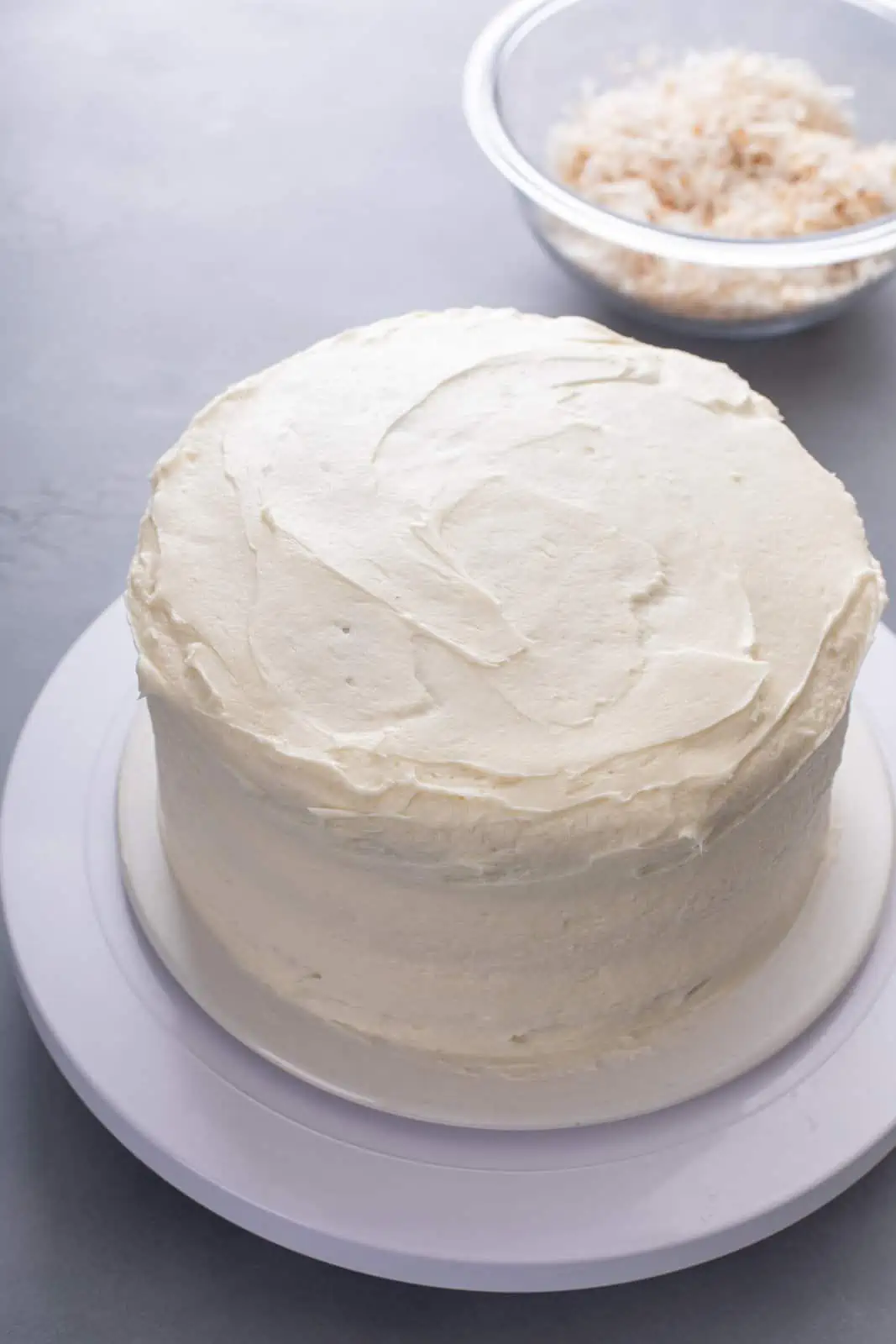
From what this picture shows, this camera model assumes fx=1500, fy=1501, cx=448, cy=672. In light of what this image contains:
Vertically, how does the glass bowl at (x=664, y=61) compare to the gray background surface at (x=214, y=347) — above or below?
above

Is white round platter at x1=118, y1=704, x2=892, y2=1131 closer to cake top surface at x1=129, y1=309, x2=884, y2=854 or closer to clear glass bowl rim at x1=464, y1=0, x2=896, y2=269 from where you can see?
cake top surface at x1=129, y1=309, x2=884, y2=854

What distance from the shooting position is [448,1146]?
3.22ft

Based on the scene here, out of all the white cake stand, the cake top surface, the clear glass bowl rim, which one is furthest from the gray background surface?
the cake top surface

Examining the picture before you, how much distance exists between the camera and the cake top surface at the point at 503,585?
3.00 feet

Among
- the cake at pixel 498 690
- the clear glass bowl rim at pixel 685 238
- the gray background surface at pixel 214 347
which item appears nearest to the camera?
the cake at pixel 498 690

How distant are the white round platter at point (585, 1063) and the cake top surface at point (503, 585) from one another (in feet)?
0.64

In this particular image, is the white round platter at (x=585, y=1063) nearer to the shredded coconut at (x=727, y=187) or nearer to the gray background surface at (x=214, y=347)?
the gray background surface at (x=214, y=347)

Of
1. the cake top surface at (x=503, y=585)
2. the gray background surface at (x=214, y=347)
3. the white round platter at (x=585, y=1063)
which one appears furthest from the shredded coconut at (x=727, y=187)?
the white round platter at (x=585, y=1063)

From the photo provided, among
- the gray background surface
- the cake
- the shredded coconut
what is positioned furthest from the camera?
the shredded coconut

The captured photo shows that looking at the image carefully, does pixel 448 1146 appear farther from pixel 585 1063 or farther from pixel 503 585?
pixel 503 585

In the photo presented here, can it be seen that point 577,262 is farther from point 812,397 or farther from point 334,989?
point 334,989

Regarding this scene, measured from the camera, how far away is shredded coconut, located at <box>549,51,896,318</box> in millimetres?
1598

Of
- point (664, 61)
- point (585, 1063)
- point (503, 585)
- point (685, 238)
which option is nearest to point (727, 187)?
point (685, 238)

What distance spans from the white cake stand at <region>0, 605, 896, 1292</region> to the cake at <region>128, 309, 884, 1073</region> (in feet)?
0.21
